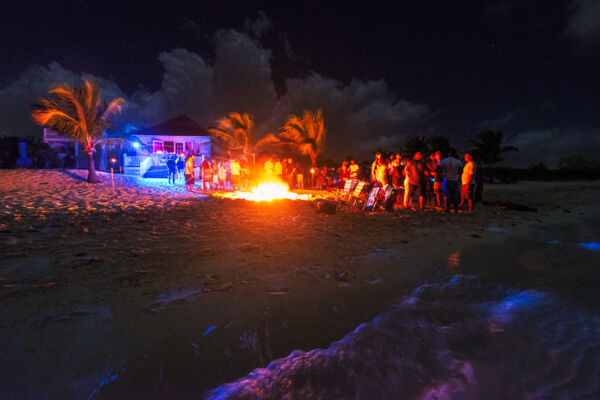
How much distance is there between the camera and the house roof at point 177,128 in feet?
84.7

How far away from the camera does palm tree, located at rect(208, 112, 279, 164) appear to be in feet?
69.8

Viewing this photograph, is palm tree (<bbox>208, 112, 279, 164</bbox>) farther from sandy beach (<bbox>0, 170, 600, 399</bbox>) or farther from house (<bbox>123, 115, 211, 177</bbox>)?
sandy beach (<bbox>0, 170, 600, 399</bbox>)

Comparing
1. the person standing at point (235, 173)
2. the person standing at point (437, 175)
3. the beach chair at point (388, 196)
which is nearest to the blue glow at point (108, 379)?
the beach chair at point (388, 196)

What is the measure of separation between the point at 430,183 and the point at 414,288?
8.52 meters

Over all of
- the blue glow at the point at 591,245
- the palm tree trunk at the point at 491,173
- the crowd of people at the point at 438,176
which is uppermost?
the palm tree trunk at the point at 491,173

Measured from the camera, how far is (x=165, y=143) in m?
25.9

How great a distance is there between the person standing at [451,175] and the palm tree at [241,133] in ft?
52.1

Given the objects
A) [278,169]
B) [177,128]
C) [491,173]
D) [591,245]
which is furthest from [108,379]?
[491,173]

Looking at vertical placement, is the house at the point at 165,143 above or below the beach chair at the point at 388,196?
above

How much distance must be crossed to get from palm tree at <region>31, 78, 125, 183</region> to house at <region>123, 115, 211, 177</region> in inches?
257

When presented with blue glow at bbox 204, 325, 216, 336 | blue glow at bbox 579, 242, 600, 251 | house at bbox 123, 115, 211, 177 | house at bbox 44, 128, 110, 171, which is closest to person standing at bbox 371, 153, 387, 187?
blue glow at bbox 579, 242, 600, 251

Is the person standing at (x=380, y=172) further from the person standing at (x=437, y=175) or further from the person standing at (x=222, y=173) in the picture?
the person standing at (x=222, y=173)

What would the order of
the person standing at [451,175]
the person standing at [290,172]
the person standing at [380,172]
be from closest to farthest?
1. the person standing at [451,175]
2. the person standing at [380,172]
3. the person standing at [290,172]

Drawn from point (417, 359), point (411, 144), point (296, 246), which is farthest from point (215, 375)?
point (411, 144)
